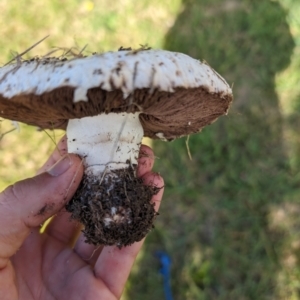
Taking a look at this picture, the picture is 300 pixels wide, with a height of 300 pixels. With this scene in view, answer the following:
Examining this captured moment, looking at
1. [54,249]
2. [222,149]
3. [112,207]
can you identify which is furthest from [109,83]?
[222,149]

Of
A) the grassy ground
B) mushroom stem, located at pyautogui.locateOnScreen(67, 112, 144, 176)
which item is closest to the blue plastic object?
the grassy ground

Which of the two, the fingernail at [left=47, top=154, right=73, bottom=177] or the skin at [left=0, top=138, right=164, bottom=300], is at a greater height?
the fingernail at [left=47, top=154, right=73, bottom=177]

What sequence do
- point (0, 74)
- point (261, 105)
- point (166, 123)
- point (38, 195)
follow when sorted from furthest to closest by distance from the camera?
point (261, 105)
point (166, 123)
point (38, 195)
point (0, 74)

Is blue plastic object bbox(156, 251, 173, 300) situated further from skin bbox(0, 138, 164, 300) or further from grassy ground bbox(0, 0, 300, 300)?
skin bbox(0, 138, 164, 300)

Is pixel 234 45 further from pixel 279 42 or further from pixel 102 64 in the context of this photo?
pixel 102 64

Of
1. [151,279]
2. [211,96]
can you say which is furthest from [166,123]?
[151,279]
